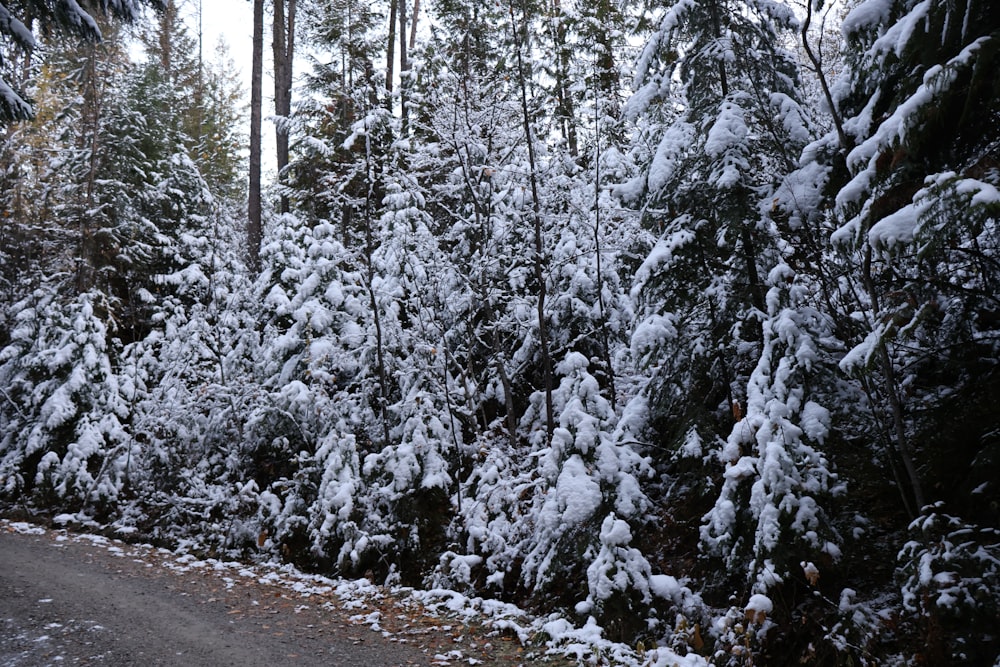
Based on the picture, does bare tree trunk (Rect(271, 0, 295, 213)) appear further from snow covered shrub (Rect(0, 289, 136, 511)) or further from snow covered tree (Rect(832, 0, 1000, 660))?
snow covered tree (Rect(832, 0, 1000, 660))

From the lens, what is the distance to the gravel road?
18.2 feet

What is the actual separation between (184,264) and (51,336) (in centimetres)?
401

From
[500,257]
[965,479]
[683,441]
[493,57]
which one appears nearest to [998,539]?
[965,479]

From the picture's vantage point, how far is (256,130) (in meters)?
16.5

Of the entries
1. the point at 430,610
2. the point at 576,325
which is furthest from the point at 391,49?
the point at 430,610

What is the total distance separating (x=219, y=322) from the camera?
12820 mm

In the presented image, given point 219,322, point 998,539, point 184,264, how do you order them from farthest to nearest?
1. point 184,264
2. point 219,322
3. point 998,539

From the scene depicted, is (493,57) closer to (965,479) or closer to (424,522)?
(424,522)

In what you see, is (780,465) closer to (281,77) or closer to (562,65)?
(562,65)

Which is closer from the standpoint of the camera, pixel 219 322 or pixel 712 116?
pixel 712 116

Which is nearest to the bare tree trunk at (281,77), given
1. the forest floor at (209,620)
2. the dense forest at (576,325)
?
the dense forest at (576,325)

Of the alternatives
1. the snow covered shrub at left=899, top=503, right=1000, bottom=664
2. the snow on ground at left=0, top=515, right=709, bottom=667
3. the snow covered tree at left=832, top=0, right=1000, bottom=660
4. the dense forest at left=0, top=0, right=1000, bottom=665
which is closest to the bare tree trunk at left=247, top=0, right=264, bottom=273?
the dense forest at left=0, top=0, right=1000, bottom=665

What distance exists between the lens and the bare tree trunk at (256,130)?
51.1ft

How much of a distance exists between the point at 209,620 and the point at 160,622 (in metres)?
0.48
